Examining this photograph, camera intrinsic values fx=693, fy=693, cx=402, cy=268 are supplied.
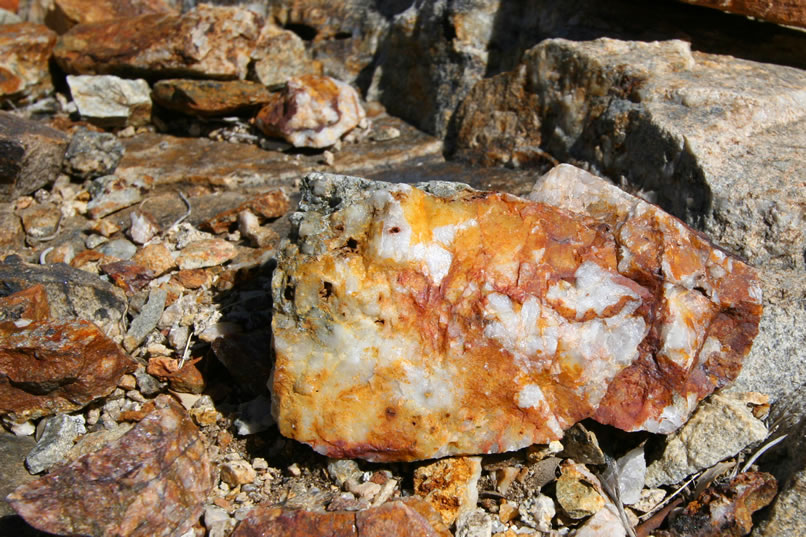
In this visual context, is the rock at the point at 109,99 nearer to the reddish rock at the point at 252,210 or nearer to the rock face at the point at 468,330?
the reddish rock at the point at 252,210

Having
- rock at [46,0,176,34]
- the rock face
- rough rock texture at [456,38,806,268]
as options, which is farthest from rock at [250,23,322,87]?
the rock face

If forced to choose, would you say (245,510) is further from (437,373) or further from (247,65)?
(247,65)

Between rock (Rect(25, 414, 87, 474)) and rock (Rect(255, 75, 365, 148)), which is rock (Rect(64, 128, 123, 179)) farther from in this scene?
rock (Rect(25, 414, 87, 474))

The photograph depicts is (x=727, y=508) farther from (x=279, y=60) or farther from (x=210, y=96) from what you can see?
(x=279, y=60)

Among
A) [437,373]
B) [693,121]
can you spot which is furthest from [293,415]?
[693,121]

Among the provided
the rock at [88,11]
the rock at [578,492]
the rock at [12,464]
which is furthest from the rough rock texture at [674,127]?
the rock at [88,11]

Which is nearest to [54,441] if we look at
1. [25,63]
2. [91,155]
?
[91,155]
